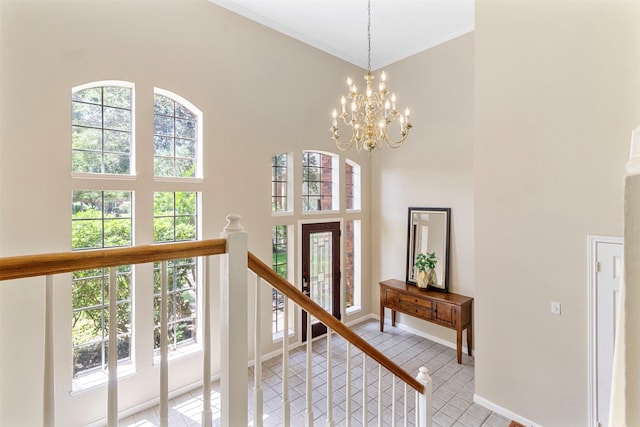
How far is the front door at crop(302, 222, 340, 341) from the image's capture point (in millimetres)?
4934

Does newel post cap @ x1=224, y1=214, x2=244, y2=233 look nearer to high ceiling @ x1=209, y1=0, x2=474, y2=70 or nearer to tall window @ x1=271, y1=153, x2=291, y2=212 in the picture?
tall window @ x1=271, y1=153, x2=291, y2=212

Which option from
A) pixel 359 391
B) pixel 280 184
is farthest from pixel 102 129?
pixel 359 391

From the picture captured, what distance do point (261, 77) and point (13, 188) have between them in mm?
3000

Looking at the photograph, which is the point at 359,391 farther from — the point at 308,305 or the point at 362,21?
the point at 362,21

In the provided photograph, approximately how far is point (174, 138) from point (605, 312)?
468 cm

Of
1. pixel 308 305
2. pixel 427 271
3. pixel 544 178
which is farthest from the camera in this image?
pixel 427 271

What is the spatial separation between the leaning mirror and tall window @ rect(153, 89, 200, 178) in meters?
3.52

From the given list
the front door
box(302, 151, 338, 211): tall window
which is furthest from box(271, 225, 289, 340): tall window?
box(302, 151, 338, 211): tall window

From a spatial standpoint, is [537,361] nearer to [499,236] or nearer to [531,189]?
[499,236]

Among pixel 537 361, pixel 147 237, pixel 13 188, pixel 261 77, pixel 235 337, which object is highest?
pixel 261 77

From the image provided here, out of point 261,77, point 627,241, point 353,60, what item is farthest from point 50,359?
Result: point 353,60

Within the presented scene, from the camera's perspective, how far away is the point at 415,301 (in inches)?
186

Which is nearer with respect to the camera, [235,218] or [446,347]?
[235,218]

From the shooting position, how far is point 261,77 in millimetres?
4293
